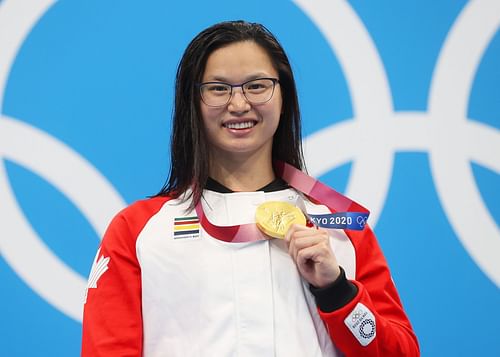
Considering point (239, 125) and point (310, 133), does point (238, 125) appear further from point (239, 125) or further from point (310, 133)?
point (310, 133)

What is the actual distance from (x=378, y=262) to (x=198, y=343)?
0.35m

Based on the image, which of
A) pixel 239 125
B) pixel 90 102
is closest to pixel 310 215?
pixel 239 125

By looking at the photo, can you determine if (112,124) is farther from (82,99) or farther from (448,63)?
(448,63)

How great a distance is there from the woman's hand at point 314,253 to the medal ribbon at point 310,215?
71mm

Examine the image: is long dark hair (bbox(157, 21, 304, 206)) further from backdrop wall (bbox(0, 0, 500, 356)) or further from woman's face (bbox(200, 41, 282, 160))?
backdrop wall (bbox(0, 0, 500, 356))

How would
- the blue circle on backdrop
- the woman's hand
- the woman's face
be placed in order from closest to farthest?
the woman's hand, the woman's face, the blue circle on backdrop

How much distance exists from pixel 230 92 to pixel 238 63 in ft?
0.18

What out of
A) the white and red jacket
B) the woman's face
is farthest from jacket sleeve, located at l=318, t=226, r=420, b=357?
the woman's face

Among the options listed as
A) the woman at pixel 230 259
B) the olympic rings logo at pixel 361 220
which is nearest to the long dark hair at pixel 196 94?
the woman at pixel 230 259

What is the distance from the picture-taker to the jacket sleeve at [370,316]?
1.18 metres

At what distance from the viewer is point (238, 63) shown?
1.28m

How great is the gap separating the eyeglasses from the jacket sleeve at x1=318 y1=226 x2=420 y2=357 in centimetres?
28

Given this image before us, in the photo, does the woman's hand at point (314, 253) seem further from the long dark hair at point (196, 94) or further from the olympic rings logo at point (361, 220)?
the long dark hair at point (196, 94)

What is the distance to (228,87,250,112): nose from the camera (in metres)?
1.25
